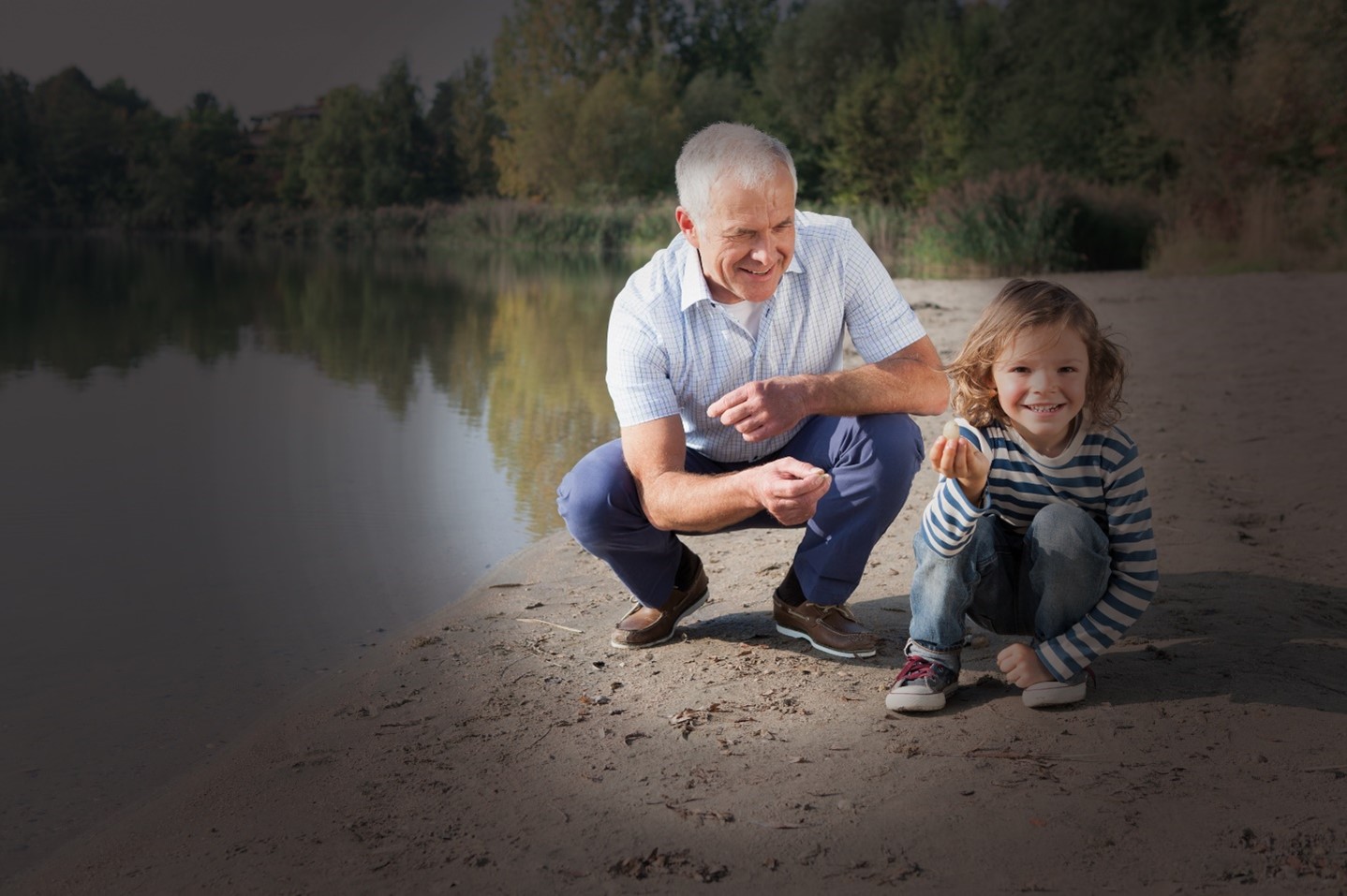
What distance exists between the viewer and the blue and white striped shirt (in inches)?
99.0

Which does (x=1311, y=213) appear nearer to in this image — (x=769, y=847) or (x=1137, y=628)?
(x=1137, y=628)

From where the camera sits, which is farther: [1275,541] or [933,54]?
[933,54]

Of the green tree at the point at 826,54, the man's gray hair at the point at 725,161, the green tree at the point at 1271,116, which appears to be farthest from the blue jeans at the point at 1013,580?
the green tree at the point at 826,54

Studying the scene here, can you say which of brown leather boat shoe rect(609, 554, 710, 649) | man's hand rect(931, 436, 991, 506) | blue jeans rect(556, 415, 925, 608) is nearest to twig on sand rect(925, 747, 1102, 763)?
man's hand rect(931, 436, 991, 506)

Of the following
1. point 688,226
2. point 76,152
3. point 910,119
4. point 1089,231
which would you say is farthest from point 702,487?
point 76,152

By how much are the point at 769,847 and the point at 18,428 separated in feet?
20.6

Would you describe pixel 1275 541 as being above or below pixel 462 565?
above

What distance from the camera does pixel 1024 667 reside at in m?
2.57

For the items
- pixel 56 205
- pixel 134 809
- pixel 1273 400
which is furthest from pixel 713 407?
Result: pixel 56 205

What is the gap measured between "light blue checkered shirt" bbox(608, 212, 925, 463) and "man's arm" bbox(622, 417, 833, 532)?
66mm

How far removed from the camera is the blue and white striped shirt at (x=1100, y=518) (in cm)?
251

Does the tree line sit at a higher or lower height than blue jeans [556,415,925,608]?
higher

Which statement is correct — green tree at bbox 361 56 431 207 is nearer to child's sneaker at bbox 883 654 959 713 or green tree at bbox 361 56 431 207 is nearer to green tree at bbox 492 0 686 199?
green tree at bbox 492 0 686 199

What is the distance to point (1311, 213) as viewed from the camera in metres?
17.5
